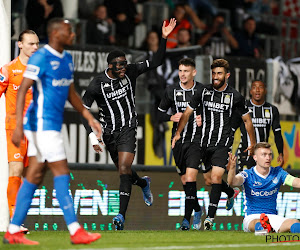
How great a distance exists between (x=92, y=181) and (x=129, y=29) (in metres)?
6.38

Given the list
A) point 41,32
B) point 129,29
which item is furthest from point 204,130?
point 129,29

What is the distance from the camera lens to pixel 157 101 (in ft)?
47.6

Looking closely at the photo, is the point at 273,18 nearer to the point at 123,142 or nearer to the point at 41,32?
the point at 41,32

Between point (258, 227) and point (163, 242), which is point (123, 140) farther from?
point (163, 242)

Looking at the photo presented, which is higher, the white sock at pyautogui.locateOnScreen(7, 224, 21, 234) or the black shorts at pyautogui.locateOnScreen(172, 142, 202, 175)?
the black shorts at pyautogui.locateOnScreen(172, 142, 202, 175)

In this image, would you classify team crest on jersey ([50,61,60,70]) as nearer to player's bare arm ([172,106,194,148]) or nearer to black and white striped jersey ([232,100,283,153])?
player's bare arm ([172,106,194,148])

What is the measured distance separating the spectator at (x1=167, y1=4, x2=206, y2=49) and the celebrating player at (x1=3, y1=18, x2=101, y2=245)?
10186 mm

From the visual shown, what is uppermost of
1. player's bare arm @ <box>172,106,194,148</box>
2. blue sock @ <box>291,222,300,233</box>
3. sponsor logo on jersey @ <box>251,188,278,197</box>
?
player's bare arm @ <box>172,106,194,148</box>

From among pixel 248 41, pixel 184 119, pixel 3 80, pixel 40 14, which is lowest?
pixel 184 119

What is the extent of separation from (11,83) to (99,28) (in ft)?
24.2

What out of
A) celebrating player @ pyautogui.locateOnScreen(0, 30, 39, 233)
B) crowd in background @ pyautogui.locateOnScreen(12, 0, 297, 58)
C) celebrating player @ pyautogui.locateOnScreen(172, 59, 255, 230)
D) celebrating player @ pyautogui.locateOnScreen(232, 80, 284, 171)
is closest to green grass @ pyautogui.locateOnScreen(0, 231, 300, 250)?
celebrating player @ pyautogui.locateOnScreen(0, 30, 39, 233)

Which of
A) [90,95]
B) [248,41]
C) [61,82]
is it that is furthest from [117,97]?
[248,41]

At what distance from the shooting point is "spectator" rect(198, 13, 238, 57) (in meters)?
19.3

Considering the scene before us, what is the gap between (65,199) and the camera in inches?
303
